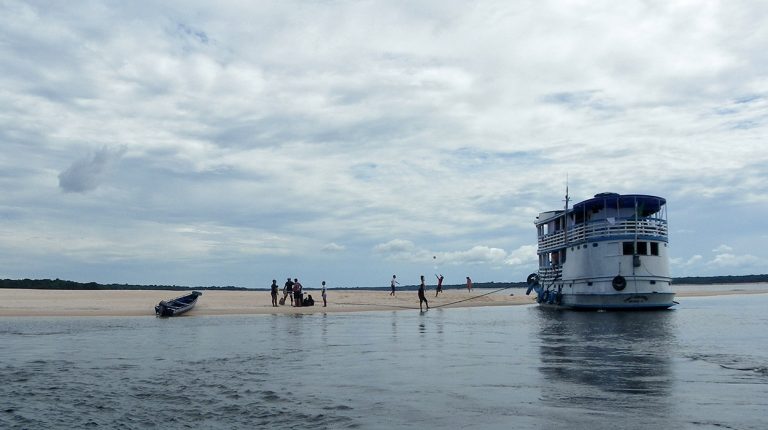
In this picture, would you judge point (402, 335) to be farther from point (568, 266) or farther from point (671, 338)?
point (568, 266)

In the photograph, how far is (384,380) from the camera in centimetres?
1534

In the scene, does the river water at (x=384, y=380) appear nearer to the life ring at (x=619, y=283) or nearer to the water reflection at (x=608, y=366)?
the water reflection at (x=608, y=366)

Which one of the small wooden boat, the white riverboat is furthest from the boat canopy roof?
the small wooden boat

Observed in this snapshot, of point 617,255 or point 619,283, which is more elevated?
point 617,255

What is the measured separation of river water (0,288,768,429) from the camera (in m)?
11.2

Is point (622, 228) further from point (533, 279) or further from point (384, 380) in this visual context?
point (384, 380)

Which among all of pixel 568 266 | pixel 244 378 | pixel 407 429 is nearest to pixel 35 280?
pixel 568 266

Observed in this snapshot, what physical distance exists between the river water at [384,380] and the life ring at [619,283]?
16054mm

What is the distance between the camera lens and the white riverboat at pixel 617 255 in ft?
145

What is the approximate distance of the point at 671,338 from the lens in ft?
84.8

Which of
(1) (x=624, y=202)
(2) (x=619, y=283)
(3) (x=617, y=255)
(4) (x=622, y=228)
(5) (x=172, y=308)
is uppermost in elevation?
(1) (x=624, y=202)

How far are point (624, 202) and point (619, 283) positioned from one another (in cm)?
635

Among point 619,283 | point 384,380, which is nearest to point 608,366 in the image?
point 384,380

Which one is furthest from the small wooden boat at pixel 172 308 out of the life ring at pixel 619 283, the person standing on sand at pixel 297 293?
the life ring at pixel 619 283
